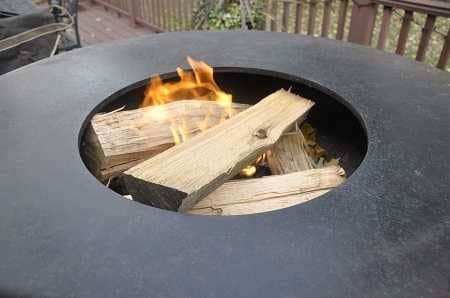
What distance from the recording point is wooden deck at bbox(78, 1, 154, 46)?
5.59 meters

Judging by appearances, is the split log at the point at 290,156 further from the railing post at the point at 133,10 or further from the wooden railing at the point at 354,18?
the railing post at the point at 133,10

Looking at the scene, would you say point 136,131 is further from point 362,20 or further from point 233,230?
point 362,20

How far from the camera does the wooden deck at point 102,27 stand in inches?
220

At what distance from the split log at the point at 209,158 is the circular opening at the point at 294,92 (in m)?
0.17

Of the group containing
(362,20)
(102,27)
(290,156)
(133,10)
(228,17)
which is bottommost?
(102,27)

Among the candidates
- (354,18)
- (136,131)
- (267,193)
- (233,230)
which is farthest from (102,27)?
(233,230)

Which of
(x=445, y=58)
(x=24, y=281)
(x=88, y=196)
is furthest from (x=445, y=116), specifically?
(x=445, y=58)

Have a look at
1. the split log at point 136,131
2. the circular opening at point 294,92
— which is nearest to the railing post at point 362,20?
the circular opening at point 294,92

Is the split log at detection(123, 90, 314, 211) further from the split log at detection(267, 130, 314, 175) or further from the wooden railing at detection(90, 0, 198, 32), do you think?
the wooden railing at detection(90, 0, 198, 32)

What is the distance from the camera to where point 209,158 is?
1488 mm

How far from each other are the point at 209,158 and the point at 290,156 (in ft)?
1.65

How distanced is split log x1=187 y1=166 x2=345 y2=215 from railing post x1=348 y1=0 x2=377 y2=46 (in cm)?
211

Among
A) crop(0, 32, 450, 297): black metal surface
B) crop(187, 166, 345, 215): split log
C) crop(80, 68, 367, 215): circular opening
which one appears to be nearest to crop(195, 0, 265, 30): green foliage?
crop(80, 68, 367, 215): circular opening

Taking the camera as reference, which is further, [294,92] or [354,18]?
[354,18]
